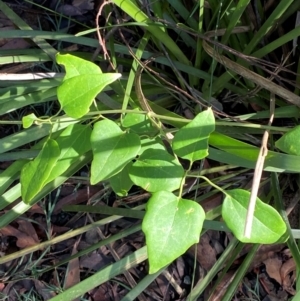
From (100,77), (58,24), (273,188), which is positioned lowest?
(273,188)

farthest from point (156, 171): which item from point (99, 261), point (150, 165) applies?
point (99, 261)

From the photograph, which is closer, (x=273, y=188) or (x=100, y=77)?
(x=100, y=77)

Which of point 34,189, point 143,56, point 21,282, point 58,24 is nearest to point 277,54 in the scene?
point 143,56

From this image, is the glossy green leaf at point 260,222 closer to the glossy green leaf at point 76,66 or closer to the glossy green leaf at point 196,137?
the glossy green leaf at point 196,137

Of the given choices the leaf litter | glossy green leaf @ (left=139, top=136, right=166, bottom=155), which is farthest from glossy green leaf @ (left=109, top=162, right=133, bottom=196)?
the leaf litter

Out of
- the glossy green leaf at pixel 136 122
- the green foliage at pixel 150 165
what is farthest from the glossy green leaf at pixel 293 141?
the glossy green leaf at pixel 136 122

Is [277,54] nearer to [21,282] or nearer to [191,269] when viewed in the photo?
[191,269]

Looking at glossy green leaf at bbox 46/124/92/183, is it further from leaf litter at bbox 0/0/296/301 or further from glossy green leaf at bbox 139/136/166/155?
leaf litter at bbox 0/0/296/301

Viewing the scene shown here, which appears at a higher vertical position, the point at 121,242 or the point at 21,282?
the point at 121,242
